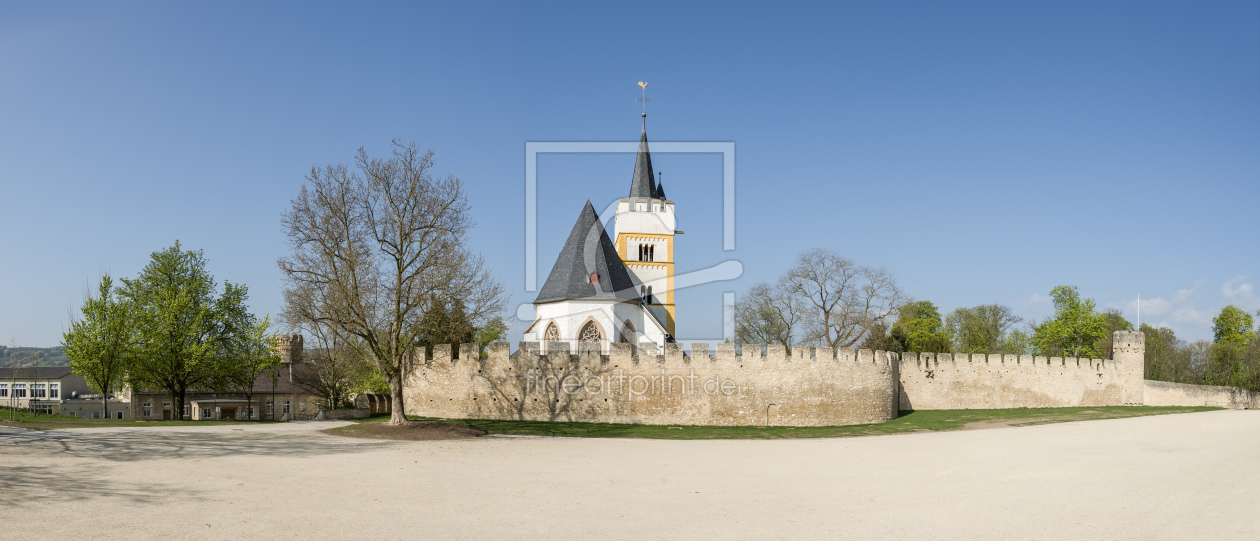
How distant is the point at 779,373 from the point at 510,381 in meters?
9.13

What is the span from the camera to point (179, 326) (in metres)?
27.6

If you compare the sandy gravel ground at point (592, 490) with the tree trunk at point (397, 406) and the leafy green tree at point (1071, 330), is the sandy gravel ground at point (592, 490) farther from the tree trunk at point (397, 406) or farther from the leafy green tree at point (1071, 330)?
the leafy green tree at point (1071, 330)

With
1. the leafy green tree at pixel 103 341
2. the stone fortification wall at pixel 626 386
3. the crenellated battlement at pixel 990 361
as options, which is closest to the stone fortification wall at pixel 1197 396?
the crenellated battlement at pixel 990 361

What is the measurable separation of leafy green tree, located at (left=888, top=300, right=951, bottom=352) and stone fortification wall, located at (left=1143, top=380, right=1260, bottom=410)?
1208 cm

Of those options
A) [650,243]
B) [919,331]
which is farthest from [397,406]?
[919,331]

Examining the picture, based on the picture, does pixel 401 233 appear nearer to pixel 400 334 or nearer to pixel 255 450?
pixel 400 334

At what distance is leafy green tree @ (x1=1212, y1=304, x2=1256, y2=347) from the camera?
60.0 m

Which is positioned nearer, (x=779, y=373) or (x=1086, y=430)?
(x=1086, y=430)

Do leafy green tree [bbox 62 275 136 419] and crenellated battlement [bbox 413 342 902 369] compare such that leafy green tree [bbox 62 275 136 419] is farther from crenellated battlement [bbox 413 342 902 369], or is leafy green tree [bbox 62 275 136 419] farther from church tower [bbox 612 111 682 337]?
church tower [bbox 612 111 682 337]

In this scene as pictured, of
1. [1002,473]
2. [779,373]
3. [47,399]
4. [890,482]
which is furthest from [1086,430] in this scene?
[47,399]

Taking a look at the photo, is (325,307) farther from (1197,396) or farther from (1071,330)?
(1071,330)

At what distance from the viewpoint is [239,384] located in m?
31.2

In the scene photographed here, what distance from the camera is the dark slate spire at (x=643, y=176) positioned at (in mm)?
→ 54469

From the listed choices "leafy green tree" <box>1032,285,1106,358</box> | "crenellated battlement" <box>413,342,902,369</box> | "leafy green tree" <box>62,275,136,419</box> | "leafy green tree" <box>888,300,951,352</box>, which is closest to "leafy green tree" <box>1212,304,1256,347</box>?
"leafy green tree" <box>1032,285,1106,358</box>
